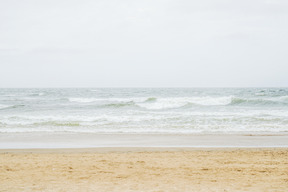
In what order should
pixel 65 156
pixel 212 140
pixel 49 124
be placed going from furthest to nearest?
pixel 49 124 → pixel 212 140 → pixel 65 156

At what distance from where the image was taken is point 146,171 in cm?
649

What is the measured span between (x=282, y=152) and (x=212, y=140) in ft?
Result: 10.5

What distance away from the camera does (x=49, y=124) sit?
16.5 meters

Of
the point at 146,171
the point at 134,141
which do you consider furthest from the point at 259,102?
the point at 146,171

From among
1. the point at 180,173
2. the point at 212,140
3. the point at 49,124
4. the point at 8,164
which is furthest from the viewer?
the point at 49,124

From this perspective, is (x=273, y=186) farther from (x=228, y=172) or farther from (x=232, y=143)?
(x=232, y=143)

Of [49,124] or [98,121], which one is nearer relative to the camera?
[49,124]

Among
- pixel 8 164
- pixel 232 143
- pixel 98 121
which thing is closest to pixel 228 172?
pixel 232 143

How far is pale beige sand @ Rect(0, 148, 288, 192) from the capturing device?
5.35 m

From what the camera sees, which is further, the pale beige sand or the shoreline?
the shoreline

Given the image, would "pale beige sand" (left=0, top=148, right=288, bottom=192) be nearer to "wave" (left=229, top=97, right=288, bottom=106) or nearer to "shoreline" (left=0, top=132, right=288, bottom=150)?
"shoreline" (left=0, top=132, right=288, bottom=150)

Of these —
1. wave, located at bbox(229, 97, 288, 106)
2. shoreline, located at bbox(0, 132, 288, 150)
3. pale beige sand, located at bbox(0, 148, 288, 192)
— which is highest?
wave, located at bbox(229, 97, 288, 106)

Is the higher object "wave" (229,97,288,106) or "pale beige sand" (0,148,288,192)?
"wave" (229,97,288,106)

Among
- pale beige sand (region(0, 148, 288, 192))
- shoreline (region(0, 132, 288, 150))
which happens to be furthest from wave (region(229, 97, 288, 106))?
→ pale beige sand (region(0, 148, 288, 192))
